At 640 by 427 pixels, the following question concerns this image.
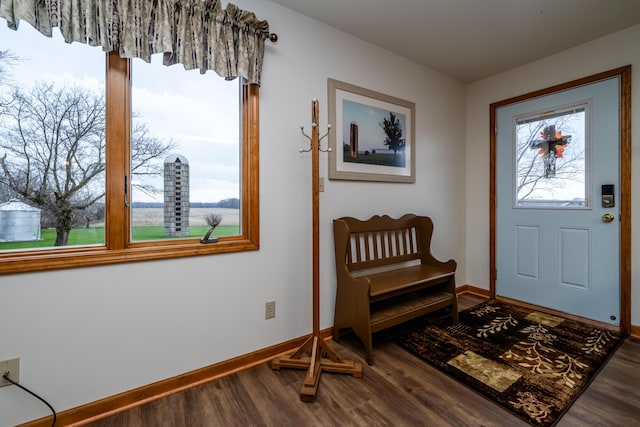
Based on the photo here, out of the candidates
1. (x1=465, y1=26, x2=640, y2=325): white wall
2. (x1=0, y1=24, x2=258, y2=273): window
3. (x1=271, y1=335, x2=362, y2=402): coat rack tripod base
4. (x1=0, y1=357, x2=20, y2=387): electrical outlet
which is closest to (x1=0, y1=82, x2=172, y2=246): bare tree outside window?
Answer: (x1=0, y1=24, x2=258, y2=273): window

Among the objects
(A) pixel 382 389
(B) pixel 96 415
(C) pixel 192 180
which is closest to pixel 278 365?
(A) pixel 382 389

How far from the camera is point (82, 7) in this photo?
1.35m

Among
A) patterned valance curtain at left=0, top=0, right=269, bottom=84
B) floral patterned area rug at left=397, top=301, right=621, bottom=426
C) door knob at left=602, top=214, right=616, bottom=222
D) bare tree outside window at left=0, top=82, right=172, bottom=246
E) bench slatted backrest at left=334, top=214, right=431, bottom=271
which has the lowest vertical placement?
floral patterned area rug at left=397, top=301, right=621, bottom=426

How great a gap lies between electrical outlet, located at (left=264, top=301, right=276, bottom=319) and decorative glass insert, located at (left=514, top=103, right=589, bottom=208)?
8.76ft

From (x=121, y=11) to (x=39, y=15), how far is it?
33 cm

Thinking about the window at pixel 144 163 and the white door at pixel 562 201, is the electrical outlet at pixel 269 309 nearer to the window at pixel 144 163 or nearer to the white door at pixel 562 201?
the window at pixel 144 163

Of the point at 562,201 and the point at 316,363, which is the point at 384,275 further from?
the point at 562,201

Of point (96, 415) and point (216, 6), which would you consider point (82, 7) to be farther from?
point (96, 415)

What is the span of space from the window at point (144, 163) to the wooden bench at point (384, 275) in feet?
2.47

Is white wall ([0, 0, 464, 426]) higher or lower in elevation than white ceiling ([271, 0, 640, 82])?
Answer: lower

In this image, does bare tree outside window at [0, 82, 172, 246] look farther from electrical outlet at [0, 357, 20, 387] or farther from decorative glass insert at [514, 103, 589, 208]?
decorative glass insert at [514, 103, 589, 208]

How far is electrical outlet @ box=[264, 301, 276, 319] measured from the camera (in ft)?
6.52

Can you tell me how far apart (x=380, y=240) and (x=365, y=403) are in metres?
1.26

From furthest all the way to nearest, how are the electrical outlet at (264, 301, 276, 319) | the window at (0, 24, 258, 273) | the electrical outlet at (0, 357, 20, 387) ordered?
the electrical outlet at (264, 301, 276, 319)
the window at (0, 24, 258, 273)
the electrical outlet at (0, 357, 20, 387)
